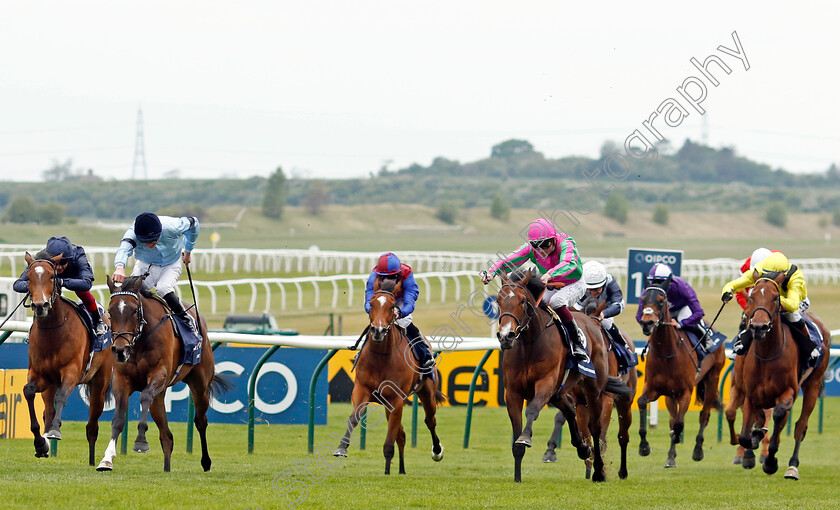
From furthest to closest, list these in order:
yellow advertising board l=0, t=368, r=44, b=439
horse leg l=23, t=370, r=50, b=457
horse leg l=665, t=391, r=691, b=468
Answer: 1. horse leg l=665, t=391, r=691, b=468
2. yellow advertising board l=0, t=368, r=44, b=439
3. horse leg l=23, t=370, r=50, b=457

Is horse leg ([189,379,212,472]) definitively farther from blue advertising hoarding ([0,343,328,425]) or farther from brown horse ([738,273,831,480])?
brown horse ([738,273,831,480])

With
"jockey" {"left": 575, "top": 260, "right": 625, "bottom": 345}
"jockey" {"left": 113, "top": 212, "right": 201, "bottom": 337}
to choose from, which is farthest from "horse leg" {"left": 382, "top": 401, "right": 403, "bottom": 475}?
"jockey" {"left": 575, "top": 260, "right": 625, "bottom": 345}

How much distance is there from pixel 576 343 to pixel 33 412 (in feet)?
12.7

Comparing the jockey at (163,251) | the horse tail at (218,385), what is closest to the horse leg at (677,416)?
the horse tail at (218,385)

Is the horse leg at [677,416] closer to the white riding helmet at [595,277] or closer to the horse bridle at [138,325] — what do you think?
the white riding helmet at [595,277]

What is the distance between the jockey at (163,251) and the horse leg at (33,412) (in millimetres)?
1015

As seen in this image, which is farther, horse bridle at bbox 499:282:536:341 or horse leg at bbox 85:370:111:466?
horse leg at bbox 85:370:111:466

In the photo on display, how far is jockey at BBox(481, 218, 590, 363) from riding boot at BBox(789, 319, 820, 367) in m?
1.96

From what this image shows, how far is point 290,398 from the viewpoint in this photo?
10.7 m

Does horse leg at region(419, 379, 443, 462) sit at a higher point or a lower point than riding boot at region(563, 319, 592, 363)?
lower

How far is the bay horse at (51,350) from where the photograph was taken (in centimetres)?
775

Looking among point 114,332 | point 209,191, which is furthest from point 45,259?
point 209,191

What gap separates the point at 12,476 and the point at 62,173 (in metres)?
50.2

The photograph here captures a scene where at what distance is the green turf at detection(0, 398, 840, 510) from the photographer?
21.1ft
